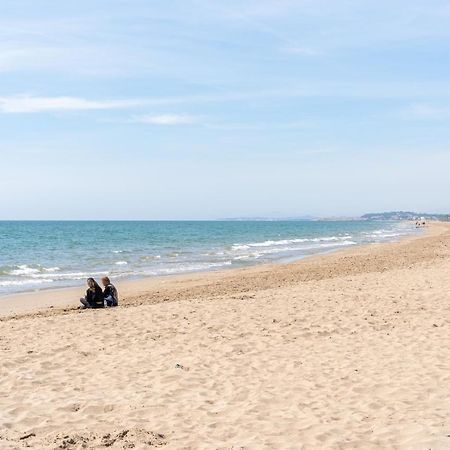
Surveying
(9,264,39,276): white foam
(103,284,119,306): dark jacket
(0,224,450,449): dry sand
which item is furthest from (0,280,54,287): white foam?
(103,284,119,306): dark jacket

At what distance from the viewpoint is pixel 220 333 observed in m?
9.80

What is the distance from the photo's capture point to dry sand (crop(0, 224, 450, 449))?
17.4ft

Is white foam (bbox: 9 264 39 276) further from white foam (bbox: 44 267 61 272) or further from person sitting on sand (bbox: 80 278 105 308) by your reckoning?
person sitting on sand (bbox: 80 278 105 308)

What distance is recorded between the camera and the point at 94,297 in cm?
1359

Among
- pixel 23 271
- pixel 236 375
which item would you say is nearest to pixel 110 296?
pixel 236 375

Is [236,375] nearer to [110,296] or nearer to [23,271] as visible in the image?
[110,296]

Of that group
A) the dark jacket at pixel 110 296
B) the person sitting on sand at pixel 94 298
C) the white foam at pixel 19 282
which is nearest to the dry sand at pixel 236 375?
the person sitting on sand at pixel 94 298

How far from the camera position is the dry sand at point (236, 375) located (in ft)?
17.4

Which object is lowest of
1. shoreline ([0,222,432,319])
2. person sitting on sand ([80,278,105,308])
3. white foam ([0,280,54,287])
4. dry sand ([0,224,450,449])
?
shoreline ([0,222,432,319])

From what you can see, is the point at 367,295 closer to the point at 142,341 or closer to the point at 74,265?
the point at 142,341

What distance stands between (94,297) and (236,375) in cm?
708

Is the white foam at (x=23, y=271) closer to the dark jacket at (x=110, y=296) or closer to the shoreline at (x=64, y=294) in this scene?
the shoreline at (x=64, y=294)

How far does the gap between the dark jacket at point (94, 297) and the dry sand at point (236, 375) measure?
3.14 ft

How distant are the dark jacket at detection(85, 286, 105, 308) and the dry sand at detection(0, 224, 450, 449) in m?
0.96
